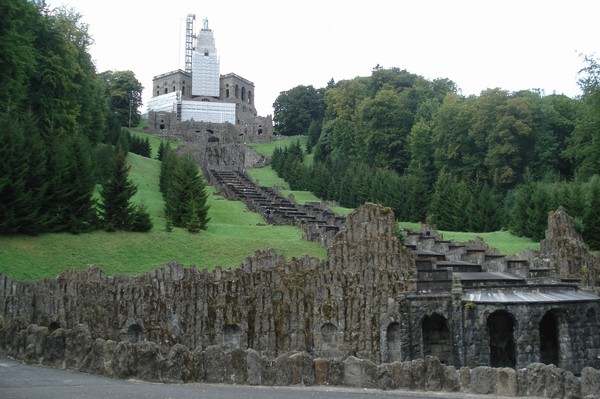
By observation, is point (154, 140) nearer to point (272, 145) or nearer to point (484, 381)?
point (272, 145)

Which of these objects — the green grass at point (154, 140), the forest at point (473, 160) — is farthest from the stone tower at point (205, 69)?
the forest at point (473, 160)

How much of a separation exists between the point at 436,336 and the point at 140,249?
1900 centimetres

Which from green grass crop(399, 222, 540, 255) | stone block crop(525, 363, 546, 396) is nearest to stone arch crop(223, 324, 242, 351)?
stone block crop(525, 363, 546, 396)

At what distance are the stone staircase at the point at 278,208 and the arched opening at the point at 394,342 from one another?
44.6 feet

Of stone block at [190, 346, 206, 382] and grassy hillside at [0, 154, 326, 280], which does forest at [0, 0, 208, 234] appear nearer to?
grassy hillside at [0, 154, 326, 280]

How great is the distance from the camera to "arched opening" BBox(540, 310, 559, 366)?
26.1 m

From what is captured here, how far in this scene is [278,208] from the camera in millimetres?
55594

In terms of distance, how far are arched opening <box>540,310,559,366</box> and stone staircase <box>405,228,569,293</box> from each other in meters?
1.60

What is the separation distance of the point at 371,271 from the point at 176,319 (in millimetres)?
8441

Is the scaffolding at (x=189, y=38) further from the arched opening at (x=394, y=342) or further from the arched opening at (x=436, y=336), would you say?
the arched opening at (x=394, y=342)

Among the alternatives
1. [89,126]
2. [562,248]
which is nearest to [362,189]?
[89,126]

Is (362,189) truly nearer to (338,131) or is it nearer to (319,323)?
(338,131)

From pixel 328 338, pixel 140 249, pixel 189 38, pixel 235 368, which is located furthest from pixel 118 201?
pixel 189 38

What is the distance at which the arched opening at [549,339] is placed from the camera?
2607 centimetres
